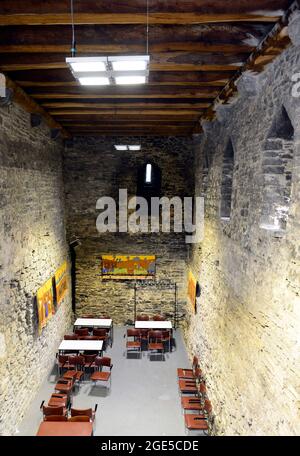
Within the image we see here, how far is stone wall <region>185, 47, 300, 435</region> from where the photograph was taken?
156 inches

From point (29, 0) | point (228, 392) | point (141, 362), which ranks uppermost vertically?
point (29, 0)

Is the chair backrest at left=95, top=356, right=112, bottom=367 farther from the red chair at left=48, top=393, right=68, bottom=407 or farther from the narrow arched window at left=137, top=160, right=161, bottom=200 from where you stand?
the narrow arched window at left=137, top=160, right=161, bottom=200

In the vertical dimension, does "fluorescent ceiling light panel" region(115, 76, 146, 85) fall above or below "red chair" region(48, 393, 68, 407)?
above

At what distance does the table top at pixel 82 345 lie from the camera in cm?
898

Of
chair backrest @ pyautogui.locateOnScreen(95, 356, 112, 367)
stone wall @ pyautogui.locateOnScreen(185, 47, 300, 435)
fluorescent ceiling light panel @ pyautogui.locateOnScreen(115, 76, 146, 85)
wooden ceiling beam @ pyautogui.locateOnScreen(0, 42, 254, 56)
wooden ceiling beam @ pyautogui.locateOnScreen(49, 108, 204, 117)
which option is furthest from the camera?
chair backrest @ pyautogui.locateOnScreen(95, 356, 112, 367)

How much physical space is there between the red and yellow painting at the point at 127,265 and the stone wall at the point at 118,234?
168 mm

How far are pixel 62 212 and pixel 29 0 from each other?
25.6 feet

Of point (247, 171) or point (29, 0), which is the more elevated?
point (29, 0)

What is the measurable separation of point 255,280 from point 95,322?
21.9 ft

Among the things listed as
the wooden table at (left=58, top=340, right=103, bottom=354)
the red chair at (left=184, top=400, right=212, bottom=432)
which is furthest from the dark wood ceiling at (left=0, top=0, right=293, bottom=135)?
the red chair at (left=184, top=400, right=212, bottom=432)

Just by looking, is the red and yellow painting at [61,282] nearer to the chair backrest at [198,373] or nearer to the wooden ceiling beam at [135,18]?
the chair backrest at [198,373]

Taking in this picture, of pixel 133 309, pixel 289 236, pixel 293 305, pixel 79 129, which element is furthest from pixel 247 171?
pixel 133 309

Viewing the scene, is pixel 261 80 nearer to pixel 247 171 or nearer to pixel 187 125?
pixel 247 171

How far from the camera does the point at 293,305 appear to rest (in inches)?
154
